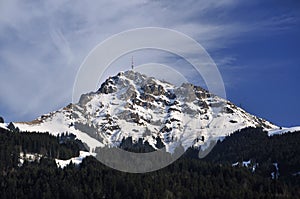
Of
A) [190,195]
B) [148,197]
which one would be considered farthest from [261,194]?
[148,197]

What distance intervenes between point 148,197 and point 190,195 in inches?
594

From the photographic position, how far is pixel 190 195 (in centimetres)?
19975

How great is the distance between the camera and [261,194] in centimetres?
19725

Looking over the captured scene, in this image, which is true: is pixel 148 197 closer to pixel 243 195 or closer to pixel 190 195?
pixel 190 195

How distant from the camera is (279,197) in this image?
194 m

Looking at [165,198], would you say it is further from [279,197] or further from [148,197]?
[279,197]

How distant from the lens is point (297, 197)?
641 ft

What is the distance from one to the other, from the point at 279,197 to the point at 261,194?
635cm

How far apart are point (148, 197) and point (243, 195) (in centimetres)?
3260

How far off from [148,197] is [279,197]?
4489 cm

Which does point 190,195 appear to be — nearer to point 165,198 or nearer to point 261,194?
point 165,198

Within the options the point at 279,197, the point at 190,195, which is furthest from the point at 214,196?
the point at 279,197

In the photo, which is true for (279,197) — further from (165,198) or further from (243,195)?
(165,198)

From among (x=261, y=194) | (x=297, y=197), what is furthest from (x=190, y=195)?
(x=297, y=197)
